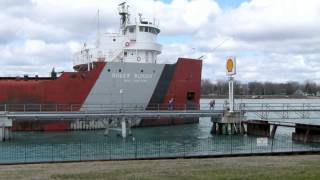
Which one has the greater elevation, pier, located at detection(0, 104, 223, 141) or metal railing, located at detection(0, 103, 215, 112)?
metal railing, located at detection(0, 103, 215, 112)

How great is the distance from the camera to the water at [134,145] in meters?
24.0

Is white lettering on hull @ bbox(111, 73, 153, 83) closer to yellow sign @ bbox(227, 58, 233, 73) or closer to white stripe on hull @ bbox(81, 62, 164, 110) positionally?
white stripe on hull @ bbox(81, 62, 164, 110)

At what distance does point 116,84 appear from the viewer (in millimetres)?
40812

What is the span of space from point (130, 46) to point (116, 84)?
189 inches

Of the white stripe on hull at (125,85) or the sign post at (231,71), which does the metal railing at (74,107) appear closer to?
the white stripe on hull at (125,85)

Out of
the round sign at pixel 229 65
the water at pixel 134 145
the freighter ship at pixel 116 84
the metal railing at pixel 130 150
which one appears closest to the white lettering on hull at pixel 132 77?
the freighter ship at pixel 116 84

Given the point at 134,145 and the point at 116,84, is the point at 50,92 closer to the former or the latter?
the point at 116,84

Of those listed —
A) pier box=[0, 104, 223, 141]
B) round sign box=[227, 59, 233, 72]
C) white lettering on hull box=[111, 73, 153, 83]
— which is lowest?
pier box=[0, 104, 223, 141]

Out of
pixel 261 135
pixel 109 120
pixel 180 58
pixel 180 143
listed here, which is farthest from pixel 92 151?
pixel 180 58

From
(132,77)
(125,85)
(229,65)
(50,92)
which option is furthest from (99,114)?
(229,65)

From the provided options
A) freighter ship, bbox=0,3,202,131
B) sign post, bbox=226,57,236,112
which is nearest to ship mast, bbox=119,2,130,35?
freighter ship, bbox=0,3,202,131

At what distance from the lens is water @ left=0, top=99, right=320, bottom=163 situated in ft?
78.7

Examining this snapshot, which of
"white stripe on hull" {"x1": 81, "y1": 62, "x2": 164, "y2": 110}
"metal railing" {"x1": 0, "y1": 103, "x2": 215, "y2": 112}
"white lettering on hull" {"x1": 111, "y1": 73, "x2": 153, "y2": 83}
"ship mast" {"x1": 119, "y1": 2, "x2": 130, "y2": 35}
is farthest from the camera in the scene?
"ship mast" {"x1": 119, "y1": 2, "x2": 130, "y2": 35}

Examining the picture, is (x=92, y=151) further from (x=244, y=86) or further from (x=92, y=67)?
Answer: (x=244, y=86)
